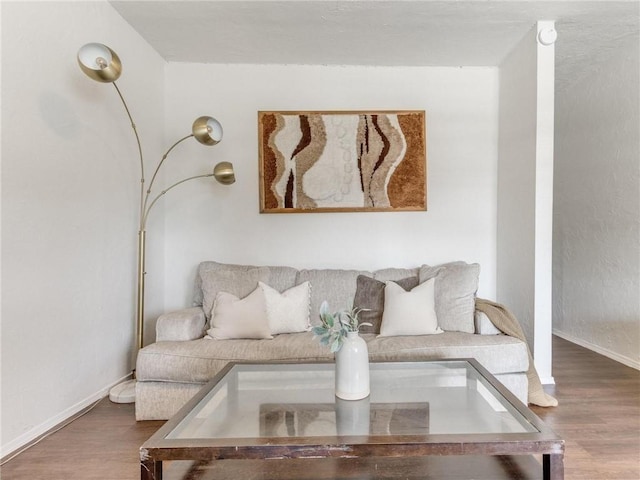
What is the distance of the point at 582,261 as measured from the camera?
3.53 metres

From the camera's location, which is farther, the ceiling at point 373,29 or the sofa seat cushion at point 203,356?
the ceiling at point 373,29

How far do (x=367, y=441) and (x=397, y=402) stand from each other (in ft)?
1.13

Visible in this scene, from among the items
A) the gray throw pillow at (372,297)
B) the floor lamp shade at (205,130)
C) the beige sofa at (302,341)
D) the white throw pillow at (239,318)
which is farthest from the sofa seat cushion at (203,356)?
the floor lamp shade at (205,130)

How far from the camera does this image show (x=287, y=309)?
2.53m

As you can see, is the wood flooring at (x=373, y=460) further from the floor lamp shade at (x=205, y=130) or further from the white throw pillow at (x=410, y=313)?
the floor lamp shade at (x=205, y=130)

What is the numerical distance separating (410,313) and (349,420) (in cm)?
121

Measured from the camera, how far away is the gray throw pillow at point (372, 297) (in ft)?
8.30

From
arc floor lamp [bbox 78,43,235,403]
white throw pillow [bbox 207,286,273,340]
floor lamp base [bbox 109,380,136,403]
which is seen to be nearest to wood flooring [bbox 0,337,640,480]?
floor lamp base [bbox 109,380,136,403]

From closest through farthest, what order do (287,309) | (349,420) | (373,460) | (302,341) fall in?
(349,420) → (373,460) → (302,341) → (287,309)

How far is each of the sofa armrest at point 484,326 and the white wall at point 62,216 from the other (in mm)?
2444

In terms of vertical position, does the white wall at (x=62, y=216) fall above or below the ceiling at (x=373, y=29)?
below

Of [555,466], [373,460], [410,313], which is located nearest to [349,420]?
[373,460]

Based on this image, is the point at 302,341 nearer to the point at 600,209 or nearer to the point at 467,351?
the point at 467,351

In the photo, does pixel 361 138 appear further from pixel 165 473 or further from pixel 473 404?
pixel 165 473
